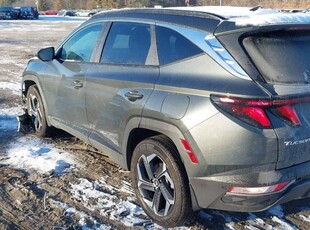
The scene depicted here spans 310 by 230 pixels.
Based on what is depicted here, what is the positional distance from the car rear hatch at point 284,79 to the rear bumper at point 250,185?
0.09 m

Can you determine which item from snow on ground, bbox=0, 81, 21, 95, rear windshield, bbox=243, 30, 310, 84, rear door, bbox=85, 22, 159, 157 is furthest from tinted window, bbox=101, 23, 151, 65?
snow on ground, bbox=0, 81, 21, 95

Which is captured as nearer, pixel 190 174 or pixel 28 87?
pixel 190 174

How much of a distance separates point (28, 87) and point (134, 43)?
9.20ft

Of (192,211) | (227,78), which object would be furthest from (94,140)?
(227,78)

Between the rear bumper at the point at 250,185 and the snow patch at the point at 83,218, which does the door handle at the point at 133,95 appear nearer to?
the rear bumper at the point at 250,185

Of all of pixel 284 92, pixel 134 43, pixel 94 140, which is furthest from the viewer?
pixel 94 140

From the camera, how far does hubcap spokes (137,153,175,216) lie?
3275mm

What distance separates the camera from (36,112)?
5.73 m

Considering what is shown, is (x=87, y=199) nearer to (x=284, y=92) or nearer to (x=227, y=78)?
(x=227, y=78)

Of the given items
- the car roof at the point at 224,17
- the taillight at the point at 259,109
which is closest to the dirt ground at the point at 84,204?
the taillight at the point at 259,109

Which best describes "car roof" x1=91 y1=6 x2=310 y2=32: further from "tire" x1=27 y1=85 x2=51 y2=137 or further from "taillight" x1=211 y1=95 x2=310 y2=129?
"tire" x1=27 y1=85 x2=51 y2=137

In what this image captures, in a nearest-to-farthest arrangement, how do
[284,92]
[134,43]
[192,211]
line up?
[284,92]
[192,211]
[134,43]

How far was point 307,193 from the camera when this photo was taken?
9.82 ft

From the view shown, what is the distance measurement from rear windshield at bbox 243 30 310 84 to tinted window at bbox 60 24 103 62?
2.05m
